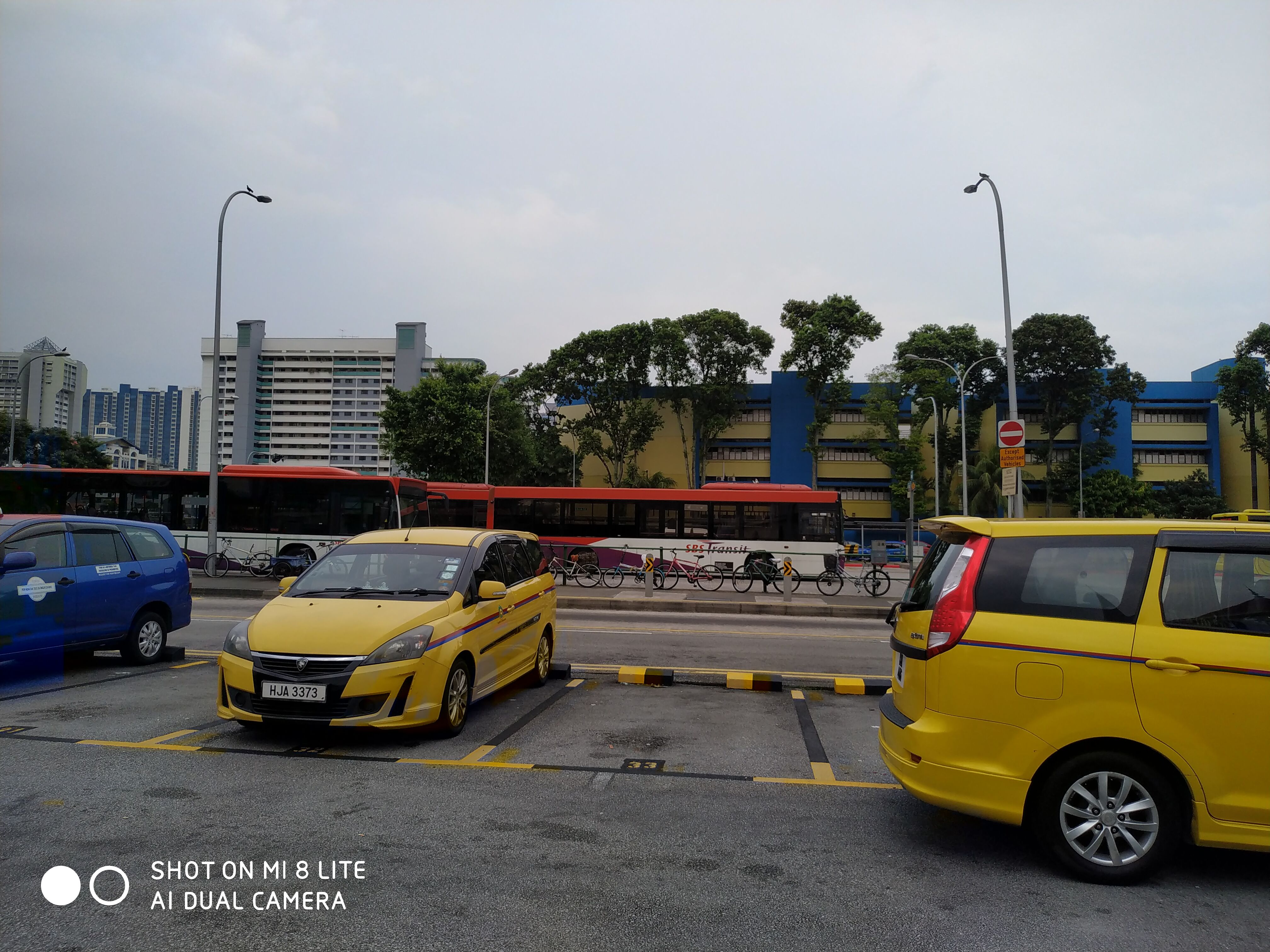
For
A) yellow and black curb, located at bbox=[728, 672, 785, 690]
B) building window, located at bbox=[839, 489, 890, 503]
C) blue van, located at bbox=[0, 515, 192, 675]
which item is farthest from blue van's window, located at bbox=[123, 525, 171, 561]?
building window, located at bbox=[839, 489, 890, 503]

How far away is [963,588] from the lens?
13.8 feet

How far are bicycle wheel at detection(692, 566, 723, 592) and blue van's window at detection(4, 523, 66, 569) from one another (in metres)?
16.1

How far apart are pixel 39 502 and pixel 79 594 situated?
64.4 ft

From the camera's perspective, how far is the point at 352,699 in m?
5.79

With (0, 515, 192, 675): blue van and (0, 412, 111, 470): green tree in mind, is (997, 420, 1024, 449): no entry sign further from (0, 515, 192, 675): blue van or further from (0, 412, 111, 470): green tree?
(0, 412, 111, 470): green tree

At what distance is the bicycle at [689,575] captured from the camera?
22.8m

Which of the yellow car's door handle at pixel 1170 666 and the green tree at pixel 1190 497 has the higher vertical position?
the green tree at pixel 1190 497

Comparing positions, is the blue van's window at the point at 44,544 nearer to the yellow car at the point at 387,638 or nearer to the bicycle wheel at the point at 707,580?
the yellow car at the point at 387,638

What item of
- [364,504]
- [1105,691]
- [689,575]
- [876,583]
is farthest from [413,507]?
[1105,691]

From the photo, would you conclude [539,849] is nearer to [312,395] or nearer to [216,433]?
[216,433]

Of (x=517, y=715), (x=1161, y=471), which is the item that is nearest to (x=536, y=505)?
(x=517, y=715)

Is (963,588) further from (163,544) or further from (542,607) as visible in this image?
(163,544)

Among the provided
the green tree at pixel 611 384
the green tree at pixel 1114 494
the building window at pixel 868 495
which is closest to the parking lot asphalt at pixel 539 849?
the green tree at pixel 611 384

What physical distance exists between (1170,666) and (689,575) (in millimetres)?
19159
